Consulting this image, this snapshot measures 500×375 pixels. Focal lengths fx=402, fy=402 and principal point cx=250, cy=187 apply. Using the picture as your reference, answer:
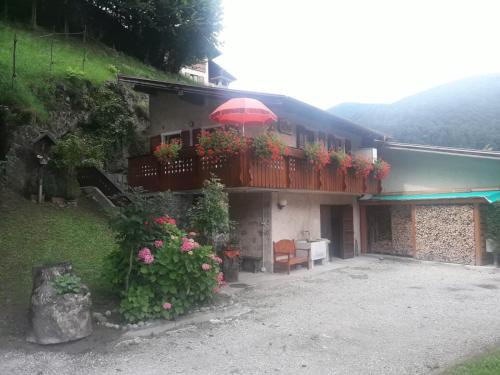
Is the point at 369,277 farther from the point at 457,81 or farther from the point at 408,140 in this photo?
the point at 457,81

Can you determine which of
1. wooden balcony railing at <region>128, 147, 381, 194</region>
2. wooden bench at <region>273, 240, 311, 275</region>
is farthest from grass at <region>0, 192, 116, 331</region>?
wooden bench at <region>273, 240, 311, 275</region>

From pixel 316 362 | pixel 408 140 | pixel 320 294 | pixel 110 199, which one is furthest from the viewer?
pixel 408 140

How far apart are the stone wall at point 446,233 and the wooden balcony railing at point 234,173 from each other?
3.96 metres

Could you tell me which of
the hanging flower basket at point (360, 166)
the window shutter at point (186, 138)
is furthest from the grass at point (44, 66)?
the hanging flower basket at point (360, 166)

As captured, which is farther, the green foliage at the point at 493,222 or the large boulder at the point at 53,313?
the green foliage at the point at 493,222

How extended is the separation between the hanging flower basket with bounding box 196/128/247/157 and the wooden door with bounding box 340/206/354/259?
27.5ft

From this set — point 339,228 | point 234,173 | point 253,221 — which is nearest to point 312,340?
point 234,173

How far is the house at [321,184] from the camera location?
12312mm

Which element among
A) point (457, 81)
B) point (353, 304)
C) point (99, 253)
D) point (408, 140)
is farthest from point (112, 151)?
point (457, 81)

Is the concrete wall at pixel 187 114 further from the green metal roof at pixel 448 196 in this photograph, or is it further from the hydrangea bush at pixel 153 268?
the hydrangea bush at pixel 153 268

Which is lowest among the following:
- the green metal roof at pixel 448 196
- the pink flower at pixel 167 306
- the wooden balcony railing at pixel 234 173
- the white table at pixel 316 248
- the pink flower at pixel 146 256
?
the pink flower at pixel 167 306

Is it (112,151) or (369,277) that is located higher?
(112,151)

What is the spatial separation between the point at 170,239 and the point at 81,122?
1325 cm

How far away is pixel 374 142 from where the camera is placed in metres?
18.7
